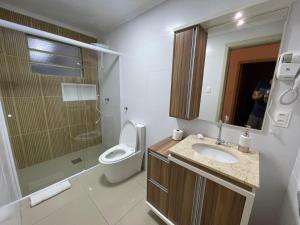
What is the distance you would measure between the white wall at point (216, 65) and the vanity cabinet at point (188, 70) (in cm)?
5

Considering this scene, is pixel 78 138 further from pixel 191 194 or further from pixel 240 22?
pixel 240 22

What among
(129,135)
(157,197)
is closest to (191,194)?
(157,197)

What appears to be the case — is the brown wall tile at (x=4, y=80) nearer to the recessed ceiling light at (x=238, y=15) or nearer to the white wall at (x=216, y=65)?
the white wall at (x=216, y=65)

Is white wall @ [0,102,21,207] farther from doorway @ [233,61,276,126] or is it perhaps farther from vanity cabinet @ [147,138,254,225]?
doorway @ [233,61,276,126]

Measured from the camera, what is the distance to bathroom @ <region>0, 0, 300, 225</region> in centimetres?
101

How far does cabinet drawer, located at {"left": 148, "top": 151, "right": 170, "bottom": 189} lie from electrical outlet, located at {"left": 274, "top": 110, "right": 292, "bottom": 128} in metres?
0.93

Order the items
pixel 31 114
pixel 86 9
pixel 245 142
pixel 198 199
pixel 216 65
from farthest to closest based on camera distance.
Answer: pixel 31 114, pixel 86 9, pixel 216 65, pixel 245 142, pixel 198 199

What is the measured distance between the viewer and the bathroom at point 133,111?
3.30ft

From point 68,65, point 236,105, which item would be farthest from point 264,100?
point 68,65

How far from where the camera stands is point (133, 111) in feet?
7.01

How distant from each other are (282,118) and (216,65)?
2.27 feet

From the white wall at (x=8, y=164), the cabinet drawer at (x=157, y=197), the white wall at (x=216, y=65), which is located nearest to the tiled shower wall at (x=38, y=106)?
the white wall at (x=8, y=164)

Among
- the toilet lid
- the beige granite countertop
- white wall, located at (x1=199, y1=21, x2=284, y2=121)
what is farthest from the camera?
the toilet lid

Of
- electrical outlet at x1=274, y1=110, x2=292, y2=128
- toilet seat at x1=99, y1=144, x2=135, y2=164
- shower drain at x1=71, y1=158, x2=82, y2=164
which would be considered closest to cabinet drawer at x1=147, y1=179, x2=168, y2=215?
toilet seat at x1=99, y1=144, x2=135, y2=164
